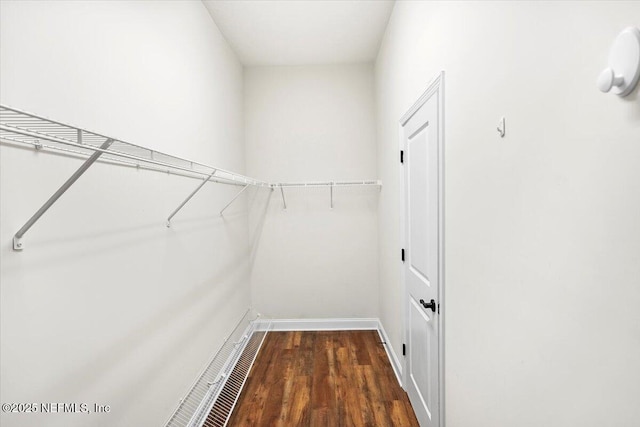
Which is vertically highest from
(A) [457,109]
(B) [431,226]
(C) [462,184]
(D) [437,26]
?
(D) [437,26]

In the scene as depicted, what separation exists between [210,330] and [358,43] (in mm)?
2951

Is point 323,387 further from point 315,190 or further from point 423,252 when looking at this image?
point 315,190

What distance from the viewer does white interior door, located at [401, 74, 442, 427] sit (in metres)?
1.52

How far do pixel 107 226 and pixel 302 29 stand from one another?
2.36 meters

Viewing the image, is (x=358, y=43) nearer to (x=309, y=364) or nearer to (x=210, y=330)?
(x=210, y=330)

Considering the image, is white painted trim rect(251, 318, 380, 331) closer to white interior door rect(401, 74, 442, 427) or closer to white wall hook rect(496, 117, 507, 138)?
white interior door rect(401, 74, 442, 427)

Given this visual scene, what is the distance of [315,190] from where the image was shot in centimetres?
336

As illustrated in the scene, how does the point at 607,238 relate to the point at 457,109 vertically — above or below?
below

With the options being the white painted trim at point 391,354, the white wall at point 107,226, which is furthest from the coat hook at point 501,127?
the white painted trim at point 391,354

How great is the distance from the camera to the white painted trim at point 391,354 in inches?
94.5

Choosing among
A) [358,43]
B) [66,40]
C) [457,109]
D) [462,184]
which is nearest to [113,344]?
[66,40]

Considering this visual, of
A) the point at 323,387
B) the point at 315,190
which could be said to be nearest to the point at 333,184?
the point at 315,190

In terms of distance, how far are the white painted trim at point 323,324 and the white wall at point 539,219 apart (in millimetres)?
2009

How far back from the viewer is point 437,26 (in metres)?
1.45
